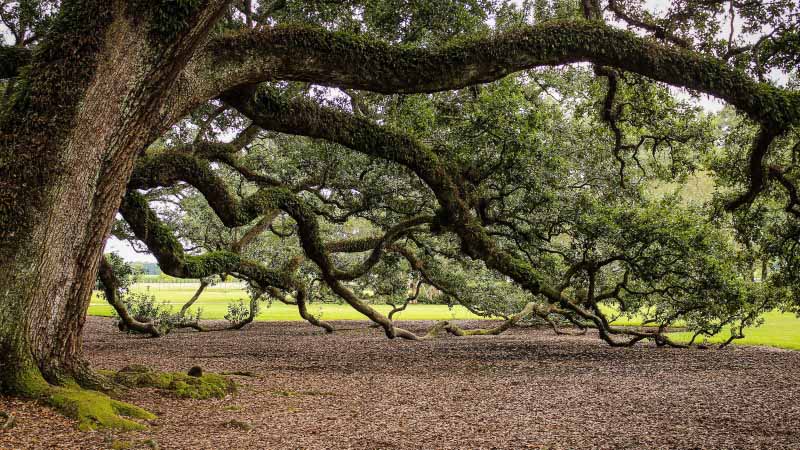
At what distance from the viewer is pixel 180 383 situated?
729cm

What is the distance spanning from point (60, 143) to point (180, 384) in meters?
3.40

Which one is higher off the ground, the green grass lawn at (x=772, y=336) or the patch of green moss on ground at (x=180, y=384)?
the green grass lawn at (x=772, y=336)

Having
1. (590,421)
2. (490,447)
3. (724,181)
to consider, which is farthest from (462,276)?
(490,447)

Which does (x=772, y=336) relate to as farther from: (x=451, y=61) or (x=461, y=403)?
(x=451, y=61)

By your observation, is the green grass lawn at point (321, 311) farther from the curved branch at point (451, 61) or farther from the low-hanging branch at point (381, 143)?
the curved branch at point (451, 61)

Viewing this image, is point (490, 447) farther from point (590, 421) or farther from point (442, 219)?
point (442, 219)

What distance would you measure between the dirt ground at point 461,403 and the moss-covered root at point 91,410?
123 mm

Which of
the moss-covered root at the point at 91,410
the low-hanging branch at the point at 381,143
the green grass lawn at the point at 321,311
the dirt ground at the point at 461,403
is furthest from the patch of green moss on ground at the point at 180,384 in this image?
the green grass lawn at the point at 321,311

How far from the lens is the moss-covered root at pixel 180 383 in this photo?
7.14 metres

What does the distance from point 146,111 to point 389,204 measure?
8.29 meters

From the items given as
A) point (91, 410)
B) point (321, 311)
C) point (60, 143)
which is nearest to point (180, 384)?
point (91, 410)

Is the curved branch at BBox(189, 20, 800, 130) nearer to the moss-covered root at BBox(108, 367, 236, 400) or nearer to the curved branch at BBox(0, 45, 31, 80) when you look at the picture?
the curved branch at BBox(0, 45, 31, 80)

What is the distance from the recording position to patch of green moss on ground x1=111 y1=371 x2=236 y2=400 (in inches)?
281

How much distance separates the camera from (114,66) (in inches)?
208
